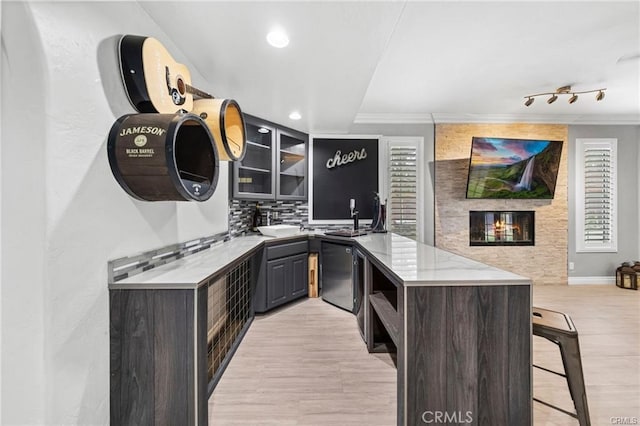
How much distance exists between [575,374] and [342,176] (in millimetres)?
3245

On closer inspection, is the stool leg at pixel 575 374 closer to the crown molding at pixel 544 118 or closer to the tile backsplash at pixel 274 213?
the tile backsplash at pixel 274 213

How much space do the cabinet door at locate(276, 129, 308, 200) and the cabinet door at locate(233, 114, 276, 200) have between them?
0.39ft

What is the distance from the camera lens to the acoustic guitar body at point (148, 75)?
1.31m

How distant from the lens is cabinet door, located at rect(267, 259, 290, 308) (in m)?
2.99

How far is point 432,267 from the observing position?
149 cm

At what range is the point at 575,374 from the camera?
1.29 metres

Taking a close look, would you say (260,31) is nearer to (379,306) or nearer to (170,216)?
(170,216)

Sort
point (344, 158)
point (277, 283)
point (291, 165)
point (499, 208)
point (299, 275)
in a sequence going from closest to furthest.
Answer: point (277, 283) < point (299, 275) < point (291, 165) < point (344, 158) < point (499, 208)

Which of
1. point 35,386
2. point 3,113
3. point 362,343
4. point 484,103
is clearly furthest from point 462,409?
point 484,103

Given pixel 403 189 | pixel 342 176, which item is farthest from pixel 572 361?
pixel 342 176

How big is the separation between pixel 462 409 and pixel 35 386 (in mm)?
1696

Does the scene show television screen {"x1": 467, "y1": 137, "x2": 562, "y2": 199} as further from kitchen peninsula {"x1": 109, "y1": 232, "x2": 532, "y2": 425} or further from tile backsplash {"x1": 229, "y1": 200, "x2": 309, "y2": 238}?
kitchen peninsula {"x1": 109, "y1": 232, "x2": 532, "y2": 425}

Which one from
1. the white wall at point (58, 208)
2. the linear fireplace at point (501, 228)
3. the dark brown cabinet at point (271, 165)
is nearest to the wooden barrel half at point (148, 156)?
the white wall at point (58, 208)

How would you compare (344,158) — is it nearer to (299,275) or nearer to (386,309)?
(299,275)
